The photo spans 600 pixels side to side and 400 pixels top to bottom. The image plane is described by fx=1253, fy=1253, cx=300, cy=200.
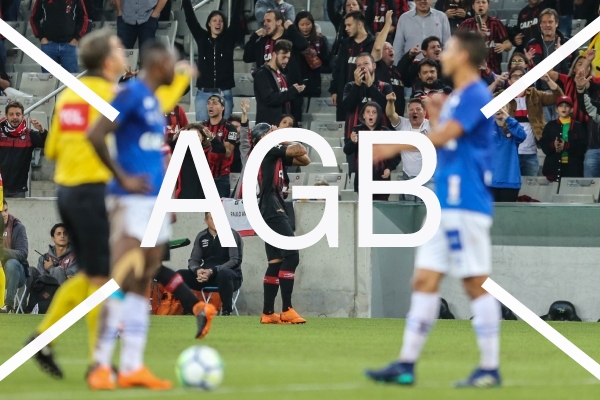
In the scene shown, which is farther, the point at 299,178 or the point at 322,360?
the point at 299,178

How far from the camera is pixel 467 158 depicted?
7613mm

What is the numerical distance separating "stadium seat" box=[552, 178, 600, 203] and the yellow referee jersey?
9.63 metres

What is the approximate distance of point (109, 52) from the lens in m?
7.76

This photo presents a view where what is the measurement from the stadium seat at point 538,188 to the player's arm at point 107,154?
1022 centimetres

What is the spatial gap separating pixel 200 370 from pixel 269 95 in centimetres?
1048

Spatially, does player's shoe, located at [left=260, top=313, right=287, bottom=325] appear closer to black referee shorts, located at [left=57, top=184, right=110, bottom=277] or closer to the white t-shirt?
the white t-shirt

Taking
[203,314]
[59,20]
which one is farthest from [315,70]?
[203,314]

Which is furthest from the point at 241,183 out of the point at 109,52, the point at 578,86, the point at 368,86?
the point at 109,52

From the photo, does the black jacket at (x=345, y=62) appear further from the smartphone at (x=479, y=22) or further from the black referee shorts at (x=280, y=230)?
the black referee shorts at (x=280, y=230)

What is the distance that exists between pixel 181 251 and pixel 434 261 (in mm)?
9540

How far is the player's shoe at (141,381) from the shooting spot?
7.21 meters

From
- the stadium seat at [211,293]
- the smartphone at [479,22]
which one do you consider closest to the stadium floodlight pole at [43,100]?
the stadium seat at [211,293]

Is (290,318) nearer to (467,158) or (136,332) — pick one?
(467,158)

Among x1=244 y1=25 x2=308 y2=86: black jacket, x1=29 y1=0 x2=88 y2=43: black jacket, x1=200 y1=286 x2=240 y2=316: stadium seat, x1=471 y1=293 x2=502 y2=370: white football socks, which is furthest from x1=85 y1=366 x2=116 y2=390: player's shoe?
x1=29 y1=0 x2=88 y2=43: black jacket
